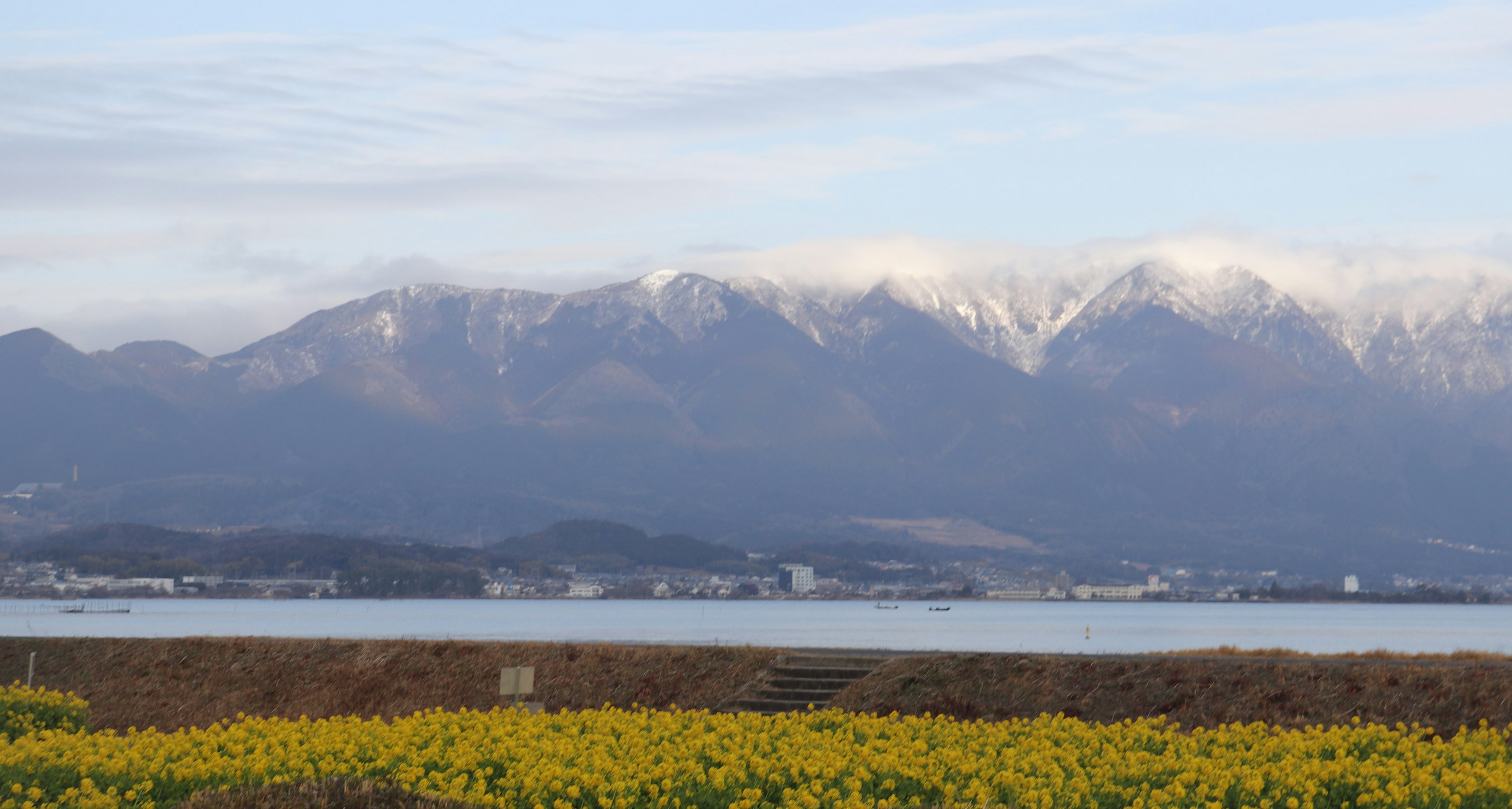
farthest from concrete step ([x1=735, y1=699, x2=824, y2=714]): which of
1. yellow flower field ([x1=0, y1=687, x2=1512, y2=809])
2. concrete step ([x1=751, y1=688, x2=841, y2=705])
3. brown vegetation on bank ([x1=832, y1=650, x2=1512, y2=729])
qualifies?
yellow flower field ([x1=0, y1=687, x2=1512, y2=809])

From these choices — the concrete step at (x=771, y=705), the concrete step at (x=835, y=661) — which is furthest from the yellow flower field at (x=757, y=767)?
the concrete step at (x=835, y=661)

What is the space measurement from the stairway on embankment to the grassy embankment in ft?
1.65

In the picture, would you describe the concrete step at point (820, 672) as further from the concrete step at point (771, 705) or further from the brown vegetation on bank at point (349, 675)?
the concrete step at point (771, 705)

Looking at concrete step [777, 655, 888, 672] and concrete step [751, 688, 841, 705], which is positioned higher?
concrete step [777, 655, 888, 672]

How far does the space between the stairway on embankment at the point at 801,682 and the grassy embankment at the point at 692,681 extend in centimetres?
50

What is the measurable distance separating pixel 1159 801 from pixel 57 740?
1400 centimetres

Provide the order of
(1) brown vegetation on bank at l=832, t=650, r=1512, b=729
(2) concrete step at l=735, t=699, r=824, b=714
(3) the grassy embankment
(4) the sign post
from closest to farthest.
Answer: (4) the sign post → (1) brown vegetation on bank at l=832, t=650, r=1512, b=729 → (3) the grassy embankment → (2) concrete step at l=735, t=699, r=824, b=714

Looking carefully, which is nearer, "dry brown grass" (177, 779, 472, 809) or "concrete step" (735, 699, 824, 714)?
"dry brown grass" (177, 779, 472, 809)

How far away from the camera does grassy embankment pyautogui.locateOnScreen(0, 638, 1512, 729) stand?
31422mm

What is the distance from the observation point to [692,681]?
36.5 metres

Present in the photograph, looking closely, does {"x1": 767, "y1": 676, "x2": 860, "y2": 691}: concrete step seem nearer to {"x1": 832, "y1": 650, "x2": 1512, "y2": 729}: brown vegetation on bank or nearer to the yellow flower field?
{"x1": 832, "y1": 650, "x2": 1512, "y2": 729}: brown vegetation on bank

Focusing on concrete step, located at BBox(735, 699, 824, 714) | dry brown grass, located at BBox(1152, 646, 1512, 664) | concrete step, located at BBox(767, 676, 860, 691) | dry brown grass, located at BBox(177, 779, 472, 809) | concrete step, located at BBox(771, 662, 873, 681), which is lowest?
concrete step, located at BBox(735, 699, 824, 714)

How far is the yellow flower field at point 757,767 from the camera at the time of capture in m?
17.7

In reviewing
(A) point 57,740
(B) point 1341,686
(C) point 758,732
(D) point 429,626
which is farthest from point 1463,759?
(D) point 429,626
